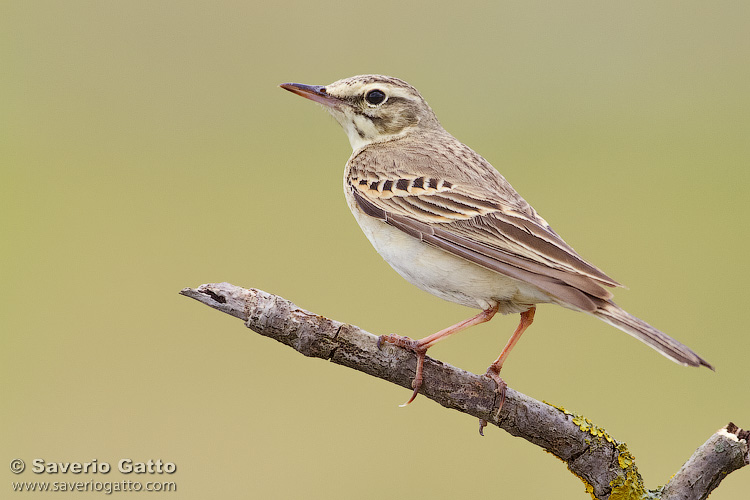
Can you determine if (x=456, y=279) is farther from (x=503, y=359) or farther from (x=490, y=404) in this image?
(x=490, y=404)

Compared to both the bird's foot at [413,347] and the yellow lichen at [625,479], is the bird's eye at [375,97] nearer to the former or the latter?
the bird's foot at [413,347]

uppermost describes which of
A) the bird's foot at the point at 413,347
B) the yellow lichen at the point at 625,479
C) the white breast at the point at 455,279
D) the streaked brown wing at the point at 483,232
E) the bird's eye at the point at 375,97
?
the bird's eye at the point at 375,97

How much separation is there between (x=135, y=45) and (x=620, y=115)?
992 centimetres

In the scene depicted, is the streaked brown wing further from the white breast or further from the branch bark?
the branch bark

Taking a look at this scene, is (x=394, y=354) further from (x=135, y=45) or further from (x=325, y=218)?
(x=135, y=45)

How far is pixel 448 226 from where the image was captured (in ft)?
18.9

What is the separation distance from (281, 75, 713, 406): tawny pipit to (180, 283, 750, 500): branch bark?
0.39 feet

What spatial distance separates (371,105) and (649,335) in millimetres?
3023

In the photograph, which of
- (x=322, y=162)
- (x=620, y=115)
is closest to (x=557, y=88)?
(x=620, y=115)

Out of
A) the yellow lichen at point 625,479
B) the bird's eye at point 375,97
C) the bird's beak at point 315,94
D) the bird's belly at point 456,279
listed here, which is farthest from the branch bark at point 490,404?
the bird's eye at point 375,97

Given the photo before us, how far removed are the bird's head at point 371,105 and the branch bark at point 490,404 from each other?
7.68 feet

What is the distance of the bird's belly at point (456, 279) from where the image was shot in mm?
→ 5527

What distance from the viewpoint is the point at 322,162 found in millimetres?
16859

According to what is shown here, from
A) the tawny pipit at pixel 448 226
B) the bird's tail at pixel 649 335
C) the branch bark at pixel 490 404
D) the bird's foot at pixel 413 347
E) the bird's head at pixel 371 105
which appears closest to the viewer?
the bird's tail at pixel 649 335
